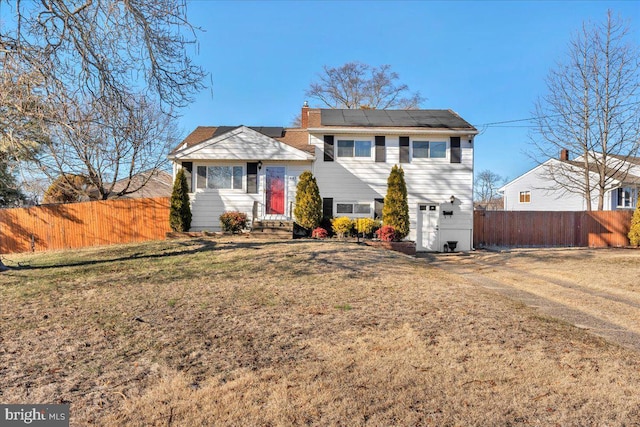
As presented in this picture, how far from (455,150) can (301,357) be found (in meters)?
14.3

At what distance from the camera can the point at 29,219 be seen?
1688 centimetres

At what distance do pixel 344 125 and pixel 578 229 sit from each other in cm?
1175

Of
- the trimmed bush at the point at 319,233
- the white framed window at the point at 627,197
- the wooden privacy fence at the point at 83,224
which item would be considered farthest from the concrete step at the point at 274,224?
the white framed window at the point at 627,197

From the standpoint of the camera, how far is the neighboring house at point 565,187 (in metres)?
20.0

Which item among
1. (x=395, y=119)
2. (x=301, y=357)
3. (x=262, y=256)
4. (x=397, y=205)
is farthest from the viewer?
(x=395, y=119)

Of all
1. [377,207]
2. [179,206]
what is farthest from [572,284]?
[179,206]

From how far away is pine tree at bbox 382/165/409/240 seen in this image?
1473cm

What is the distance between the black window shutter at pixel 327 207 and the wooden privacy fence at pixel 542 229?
671 cm

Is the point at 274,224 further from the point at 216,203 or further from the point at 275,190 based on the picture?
the point at 216,203

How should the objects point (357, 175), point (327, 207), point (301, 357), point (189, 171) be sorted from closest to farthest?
point (301, 357), point (189, 171), point (327, 207), point (357, 175)

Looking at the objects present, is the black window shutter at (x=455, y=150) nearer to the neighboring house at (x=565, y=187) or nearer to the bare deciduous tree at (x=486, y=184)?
the neighboring house at (x=565, y=187)

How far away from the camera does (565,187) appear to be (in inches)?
804

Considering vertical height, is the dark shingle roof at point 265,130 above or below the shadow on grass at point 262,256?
above

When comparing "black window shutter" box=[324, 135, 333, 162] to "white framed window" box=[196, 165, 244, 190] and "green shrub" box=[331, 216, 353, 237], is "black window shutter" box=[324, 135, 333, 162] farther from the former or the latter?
"white framed window" box=[196, 165, 244, 190]
